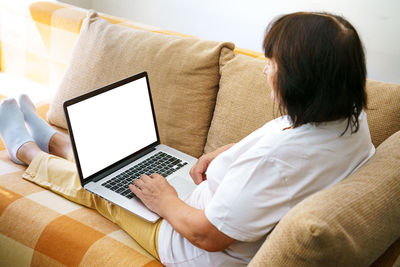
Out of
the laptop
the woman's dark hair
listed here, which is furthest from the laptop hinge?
the woman's dark hair

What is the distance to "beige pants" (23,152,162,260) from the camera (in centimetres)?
128

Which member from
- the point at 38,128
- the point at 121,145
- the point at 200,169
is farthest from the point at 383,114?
the point at 38,128

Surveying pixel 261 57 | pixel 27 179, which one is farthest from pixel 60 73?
pixel 261 57

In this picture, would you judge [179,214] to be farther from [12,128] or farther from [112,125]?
[12,128]

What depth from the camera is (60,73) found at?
6.91ft

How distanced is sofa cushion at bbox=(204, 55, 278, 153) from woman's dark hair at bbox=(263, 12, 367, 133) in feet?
1.60

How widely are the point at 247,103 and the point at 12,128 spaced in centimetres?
81

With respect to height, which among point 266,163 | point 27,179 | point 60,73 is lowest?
point 27,179

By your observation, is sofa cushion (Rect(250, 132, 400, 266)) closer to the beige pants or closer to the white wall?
the beige pants

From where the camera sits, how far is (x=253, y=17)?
2586 millimetres

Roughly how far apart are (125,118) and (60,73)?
745mm

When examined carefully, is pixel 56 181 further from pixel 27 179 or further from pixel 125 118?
pixel 125 118

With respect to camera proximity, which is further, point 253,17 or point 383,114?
point 253,17

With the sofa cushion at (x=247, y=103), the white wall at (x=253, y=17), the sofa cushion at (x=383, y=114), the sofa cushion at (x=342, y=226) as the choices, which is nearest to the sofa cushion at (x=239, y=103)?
the sofa cushion at (x=247, y=103)
